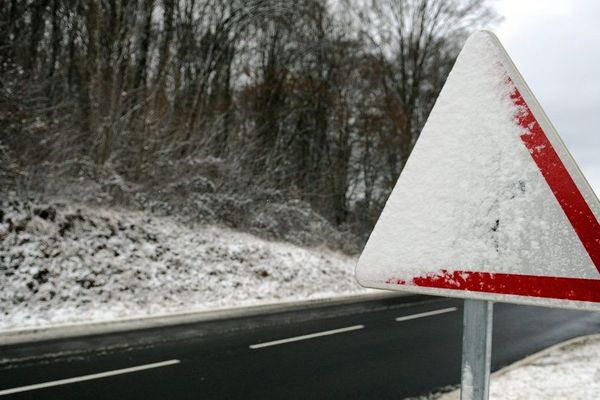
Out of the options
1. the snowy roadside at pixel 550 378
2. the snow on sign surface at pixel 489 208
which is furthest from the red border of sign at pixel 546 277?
the snowy roadside at pixel 550 378

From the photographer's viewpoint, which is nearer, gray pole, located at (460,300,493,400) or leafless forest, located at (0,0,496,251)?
gray pole, located at (460,300,493,400)

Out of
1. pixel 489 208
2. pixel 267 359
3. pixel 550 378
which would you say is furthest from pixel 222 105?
pixel 489 208

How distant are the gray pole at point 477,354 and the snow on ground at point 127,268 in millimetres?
9271

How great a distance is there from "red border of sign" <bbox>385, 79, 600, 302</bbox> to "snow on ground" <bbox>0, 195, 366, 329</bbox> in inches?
366

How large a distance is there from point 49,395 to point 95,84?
11280mm

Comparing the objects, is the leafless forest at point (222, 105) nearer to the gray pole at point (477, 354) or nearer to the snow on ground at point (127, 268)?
the snow on ground at point (127, 268)

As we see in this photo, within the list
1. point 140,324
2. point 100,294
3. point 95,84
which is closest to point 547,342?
point 140,324

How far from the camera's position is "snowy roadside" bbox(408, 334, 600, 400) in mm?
5457

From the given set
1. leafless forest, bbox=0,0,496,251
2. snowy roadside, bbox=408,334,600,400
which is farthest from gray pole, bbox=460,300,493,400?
leafless forest, bbox=0,0,496,251

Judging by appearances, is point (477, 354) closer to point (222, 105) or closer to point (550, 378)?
point (550, 378)

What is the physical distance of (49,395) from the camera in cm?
538

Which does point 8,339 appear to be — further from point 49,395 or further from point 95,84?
point 95,84

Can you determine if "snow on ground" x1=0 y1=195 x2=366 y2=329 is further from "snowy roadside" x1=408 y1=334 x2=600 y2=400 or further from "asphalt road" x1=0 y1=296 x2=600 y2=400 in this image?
"snowy roadside" x1=408 y1=334 x2=600 y2=400

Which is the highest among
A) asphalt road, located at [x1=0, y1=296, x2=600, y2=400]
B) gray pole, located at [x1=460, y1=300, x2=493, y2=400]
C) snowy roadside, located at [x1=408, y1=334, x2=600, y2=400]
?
gray pole, located at [x1=460, y1=300, x2=493, y2=400]
